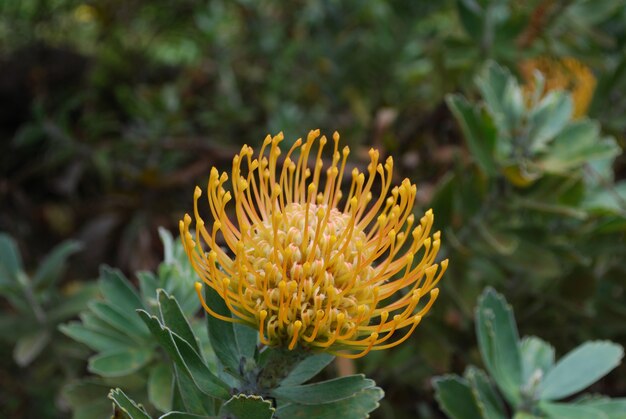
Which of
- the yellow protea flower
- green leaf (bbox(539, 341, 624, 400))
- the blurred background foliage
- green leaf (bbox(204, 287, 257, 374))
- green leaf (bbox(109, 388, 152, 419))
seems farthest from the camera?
the yellow protea flower

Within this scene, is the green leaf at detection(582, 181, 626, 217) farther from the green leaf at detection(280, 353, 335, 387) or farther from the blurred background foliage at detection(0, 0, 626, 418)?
the green leaf at detection(280, 353, 335, 387)

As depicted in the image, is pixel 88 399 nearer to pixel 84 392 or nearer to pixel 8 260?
pixel 84 392

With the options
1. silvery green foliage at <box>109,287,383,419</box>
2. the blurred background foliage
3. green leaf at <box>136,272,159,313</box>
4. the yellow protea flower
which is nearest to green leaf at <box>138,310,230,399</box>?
silvery green foliage at <box>109,287,383,419</box>

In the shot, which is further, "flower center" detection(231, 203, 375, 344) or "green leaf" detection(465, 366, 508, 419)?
"green leaf" detection(465, 366, 508, 419)

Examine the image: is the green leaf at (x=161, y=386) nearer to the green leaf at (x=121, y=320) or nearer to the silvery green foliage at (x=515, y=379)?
the green leaf at (x=121, y=320)

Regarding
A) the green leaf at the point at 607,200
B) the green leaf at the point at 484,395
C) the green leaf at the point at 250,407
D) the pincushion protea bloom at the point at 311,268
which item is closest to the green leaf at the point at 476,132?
the green leaf at the point at 607,200

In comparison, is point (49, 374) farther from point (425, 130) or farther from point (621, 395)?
point (621, 395)
